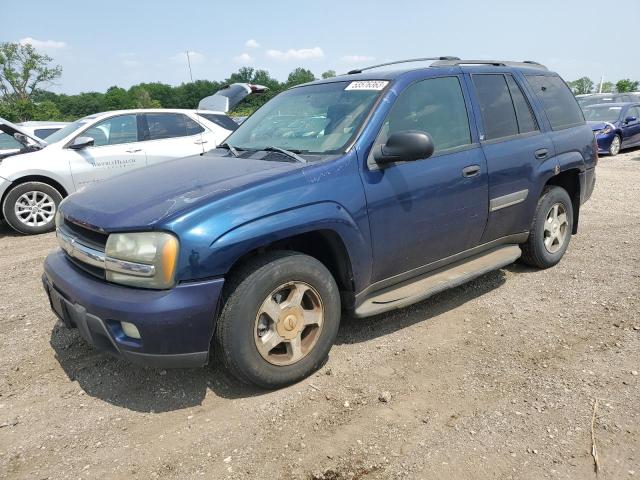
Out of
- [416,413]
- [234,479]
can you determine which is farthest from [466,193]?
[234,479]

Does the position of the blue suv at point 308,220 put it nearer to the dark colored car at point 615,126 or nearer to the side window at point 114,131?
the side window at point 114,131

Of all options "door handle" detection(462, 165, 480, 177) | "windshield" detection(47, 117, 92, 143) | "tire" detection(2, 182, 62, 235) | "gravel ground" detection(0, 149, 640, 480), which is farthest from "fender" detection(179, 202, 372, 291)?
"windshield" detection(47, 117, 92, 143)

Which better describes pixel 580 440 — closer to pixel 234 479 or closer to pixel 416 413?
pixel 416 413

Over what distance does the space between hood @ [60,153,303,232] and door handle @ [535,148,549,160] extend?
7.61 ft

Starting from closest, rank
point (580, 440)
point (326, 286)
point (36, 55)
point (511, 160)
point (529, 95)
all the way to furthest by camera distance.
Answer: point (580, 440) < point (326, 286) < point (511, 160) < point (529, 95) < point (36, 55)

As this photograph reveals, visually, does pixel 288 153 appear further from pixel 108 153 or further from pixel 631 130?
pixel 631 130

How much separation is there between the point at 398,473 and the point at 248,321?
3.41 ft

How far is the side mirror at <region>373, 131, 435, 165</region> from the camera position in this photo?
2906 mm

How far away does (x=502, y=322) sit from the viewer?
3650mm

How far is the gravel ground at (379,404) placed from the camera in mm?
2279

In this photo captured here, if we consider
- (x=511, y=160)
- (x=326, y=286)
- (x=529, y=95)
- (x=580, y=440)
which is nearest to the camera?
(x=580, y=440)

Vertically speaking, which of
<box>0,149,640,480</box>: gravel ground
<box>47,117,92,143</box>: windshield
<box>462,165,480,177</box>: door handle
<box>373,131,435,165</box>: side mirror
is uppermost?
<box>47,117,92,143</box>: windshield

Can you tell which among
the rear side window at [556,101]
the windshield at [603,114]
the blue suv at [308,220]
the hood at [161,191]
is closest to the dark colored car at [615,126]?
the windshield at [603,114]

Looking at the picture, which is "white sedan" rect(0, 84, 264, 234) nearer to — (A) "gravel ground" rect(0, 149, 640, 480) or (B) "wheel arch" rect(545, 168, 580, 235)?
(A) "gravel ground" rect(0, 149, 640, 480)
